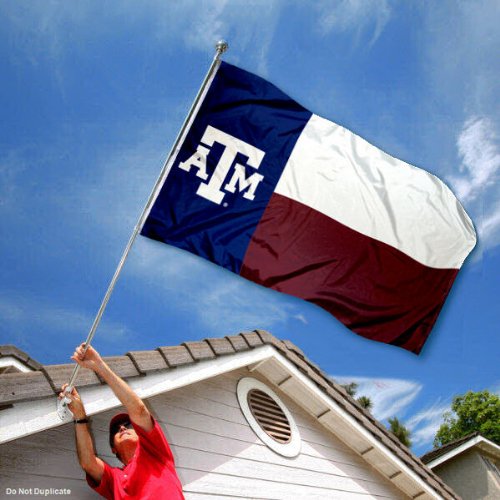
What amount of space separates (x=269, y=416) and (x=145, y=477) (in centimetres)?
240

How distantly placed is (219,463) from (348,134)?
129 inches

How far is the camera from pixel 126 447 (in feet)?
11.2

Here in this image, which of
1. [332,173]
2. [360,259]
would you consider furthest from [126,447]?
[332,173]

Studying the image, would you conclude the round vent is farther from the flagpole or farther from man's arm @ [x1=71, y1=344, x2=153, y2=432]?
the flagpole

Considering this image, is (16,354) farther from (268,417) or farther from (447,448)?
(447,448)

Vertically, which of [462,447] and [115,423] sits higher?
[462,447]

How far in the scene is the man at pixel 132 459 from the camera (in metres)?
2.97

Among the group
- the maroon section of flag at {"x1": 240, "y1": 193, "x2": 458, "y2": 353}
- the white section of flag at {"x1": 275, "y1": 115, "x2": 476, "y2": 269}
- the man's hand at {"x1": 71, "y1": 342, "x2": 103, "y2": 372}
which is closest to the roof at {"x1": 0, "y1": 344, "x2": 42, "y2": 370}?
the man's hand at {"x1": 71, "y1": 342, "x2": 103, "y2": 372}

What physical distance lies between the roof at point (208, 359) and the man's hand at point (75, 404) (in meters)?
0.04

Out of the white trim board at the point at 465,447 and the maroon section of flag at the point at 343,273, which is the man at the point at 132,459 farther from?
the white trim board at the point at 465,447

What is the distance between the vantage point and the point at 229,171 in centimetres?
381

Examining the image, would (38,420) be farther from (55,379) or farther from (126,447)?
(126,447)

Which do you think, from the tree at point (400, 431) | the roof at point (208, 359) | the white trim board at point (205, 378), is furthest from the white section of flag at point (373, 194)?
the tree at point (400, 431)

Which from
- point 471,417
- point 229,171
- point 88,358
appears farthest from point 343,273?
point 471,417
